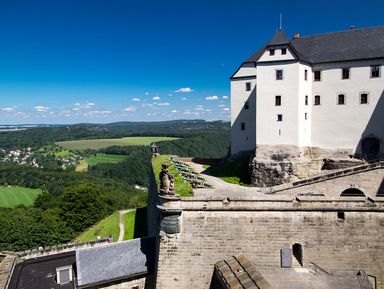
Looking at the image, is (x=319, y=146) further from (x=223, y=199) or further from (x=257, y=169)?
(x=223, y=199)

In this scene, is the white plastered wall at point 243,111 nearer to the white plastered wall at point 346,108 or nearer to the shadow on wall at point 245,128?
the shadow on wall at point 245,128

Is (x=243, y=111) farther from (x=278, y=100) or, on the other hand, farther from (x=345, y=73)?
(x=345, y=73)

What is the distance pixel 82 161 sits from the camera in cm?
18100

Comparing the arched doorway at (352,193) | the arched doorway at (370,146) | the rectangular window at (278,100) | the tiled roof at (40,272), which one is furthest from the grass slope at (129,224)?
the arched doorway at (370,146)

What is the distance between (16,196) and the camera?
99.6 m

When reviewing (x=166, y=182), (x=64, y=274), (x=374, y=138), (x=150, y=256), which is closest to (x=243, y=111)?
(x=374, y=138)

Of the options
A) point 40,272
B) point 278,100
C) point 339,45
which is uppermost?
point 339,45

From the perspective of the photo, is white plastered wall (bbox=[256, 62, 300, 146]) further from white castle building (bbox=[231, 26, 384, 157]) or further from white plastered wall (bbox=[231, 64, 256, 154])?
white plastered wall (bbox=[231, 64, 256, 154])

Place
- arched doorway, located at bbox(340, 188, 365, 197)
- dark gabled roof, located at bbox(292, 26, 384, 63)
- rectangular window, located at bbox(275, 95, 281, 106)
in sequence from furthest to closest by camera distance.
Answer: dark gabled roof, located at bbox(292, 26, 384, 63), rectangular window, located at bbox(275, 95, 281, 106), arched doorway, located at bbox(340, 188, 365, 197)

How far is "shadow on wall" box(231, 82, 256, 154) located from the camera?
4109cm

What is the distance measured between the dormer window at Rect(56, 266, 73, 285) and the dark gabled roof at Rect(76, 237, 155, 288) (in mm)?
1871

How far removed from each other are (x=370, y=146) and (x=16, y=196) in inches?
4006

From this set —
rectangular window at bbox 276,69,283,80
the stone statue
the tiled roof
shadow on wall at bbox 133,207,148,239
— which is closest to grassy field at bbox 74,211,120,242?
shadow on wall at bbox 133,207,148,239

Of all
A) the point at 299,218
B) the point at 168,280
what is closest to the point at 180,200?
the point at 168,280
